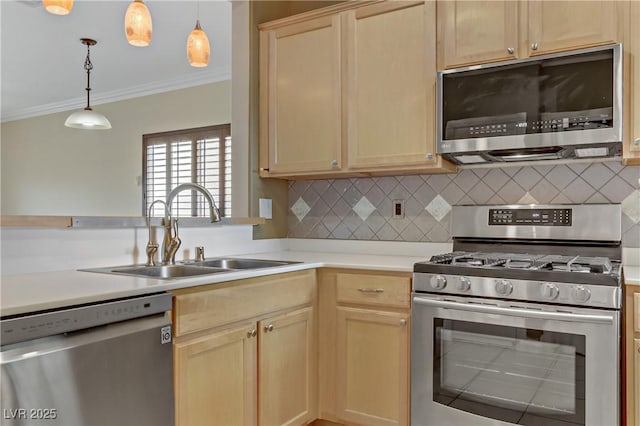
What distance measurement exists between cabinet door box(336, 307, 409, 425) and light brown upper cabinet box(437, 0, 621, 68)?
1.25 meters

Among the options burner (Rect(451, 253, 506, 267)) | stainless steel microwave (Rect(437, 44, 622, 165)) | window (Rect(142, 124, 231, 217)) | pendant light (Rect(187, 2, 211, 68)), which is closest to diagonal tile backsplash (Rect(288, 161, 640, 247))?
stainless steel microwave (Rect(437, 44, 622, 165))

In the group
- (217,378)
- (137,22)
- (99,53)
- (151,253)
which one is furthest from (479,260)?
(99,53)

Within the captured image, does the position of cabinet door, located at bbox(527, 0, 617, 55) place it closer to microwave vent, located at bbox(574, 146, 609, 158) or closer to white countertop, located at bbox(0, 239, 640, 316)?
microwave vent, located at bbox(574, 146, 609, 158)

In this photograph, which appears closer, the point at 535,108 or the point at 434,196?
the point at 535,108

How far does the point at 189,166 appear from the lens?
5246 millimetres

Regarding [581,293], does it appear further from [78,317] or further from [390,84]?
[78,317]

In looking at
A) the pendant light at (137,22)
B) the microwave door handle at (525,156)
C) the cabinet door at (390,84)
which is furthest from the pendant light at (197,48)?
the microwave door handle at (525,156)

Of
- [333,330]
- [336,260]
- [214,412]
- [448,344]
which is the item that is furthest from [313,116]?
[214,412]

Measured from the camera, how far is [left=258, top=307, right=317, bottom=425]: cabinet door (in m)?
2.00

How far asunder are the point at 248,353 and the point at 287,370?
0.29m

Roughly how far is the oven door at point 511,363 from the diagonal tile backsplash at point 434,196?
2.22 ft

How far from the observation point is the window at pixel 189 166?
5.05m

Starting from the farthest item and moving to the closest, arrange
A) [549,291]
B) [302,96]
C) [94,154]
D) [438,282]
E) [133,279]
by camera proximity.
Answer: [94,154] < [302,96] < [438,282] < [549,291] < [133,279]

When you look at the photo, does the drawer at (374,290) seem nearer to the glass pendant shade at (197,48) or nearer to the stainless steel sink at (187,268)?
the stainless steel sink at (187,268)
